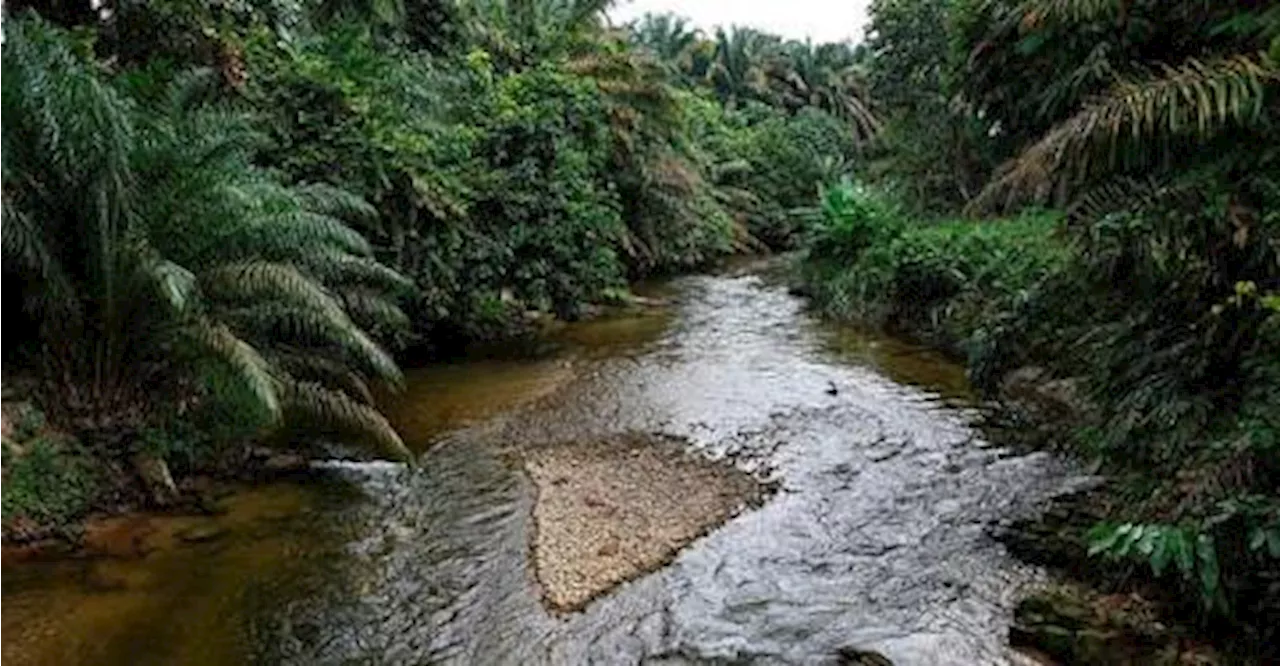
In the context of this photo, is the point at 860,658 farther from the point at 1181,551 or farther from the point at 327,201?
the point at 327,201

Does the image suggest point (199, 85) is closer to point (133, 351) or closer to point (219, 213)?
point (219, 213)

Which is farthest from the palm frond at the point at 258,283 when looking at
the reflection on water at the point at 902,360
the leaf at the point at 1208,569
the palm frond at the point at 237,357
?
the reflection on water at the point at 902,360

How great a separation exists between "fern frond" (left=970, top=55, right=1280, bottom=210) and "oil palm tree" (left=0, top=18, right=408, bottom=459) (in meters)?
4.53

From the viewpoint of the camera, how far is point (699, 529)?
Answer: 6.54 meters

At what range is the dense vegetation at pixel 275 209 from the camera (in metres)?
6.62

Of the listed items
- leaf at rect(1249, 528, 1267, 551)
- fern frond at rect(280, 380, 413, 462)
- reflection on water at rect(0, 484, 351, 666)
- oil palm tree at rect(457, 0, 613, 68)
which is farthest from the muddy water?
oil palm tree at rect(457, 0, 613, 68)

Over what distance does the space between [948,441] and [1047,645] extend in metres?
3.90

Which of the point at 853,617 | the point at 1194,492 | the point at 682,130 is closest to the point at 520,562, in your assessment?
the point at 853,617

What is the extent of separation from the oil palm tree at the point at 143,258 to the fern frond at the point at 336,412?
10 millimetres

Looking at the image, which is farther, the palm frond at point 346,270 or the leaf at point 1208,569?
the palm frond at point 346,270

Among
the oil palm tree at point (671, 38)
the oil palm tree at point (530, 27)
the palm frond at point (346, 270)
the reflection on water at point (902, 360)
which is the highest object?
the oil palm tree at point (671, 38)

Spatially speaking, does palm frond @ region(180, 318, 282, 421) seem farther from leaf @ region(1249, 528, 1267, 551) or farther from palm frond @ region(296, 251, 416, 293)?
leaf @ region(1249, 528, 1267, 551)

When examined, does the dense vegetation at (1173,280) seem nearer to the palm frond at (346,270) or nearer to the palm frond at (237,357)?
the palm frond at (237,357)

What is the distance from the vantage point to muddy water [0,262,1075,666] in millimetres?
4969
